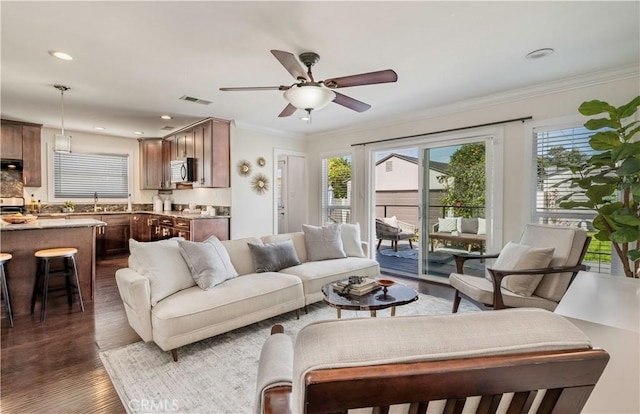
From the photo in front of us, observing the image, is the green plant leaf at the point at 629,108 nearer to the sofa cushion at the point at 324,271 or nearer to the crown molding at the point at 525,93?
the crown molding at the point at 525,93

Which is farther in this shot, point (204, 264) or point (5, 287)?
point (5, 287)

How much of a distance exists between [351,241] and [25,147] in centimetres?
594

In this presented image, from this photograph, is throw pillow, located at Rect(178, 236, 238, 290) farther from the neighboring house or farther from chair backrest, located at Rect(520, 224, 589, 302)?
the neighboring house

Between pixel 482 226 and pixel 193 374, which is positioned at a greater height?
pixel 482 226

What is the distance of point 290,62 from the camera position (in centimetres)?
216

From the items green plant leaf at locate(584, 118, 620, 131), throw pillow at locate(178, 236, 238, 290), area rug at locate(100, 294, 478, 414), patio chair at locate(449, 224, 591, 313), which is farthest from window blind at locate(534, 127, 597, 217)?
throw pillow at locate(178, 236, 238, 290)

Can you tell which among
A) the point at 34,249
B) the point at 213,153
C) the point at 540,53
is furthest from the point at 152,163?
the point at 540,53

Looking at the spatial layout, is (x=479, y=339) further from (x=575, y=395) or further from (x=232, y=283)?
(x=232, y=283)

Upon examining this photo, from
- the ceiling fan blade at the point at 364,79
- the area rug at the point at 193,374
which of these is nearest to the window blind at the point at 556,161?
the ceiling fan blade at the point at 364,79

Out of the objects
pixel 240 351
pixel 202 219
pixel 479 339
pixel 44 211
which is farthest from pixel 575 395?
pixel 44 211

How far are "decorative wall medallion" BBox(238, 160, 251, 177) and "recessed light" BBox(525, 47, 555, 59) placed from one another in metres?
4.07

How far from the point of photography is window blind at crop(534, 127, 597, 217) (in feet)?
10.9

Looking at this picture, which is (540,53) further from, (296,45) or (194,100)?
(194,100)

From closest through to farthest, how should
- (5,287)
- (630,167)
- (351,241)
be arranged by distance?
(630,167) < (5,287) < (351,241)
